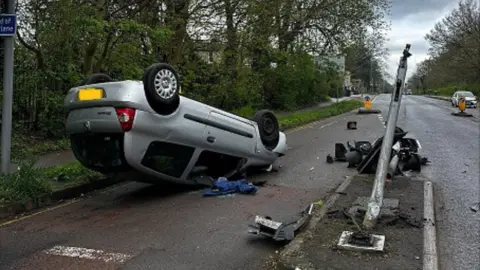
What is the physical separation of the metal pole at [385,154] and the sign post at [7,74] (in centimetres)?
542

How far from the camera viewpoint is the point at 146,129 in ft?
22.3

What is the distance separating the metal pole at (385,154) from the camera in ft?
18.1

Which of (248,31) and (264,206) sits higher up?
(248,31)

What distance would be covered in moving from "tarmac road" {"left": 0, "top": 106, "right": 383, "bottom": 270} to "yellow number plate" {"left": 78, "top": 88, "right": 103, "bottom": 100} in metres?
1.56

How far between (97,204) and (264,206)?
2468 millimetres

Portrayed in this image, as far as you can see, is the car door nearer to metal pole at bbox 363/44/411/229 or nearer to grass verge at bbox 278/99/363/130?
metal pole at bbox 363/44/411/229

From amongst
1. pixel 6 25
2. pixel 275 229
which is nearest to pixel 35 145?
pixel 6 25

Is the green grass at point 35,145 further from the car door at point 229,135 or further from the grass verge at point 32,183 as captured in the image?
the car door at point 229,135

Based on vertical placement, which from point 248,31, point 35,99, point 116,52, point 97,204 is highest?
point 248,31

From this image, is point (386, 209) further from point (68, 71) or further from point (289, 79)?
point (289, 79)

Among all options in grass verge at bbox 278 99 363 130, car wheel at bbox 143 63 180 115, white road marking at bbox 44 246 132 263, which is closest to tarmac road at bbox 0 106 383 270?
white road marking at bbox 44 246 132 263

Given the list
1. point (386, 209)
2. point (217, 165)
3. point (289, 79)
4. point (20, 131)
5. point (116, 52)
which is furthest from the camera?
point (289, 79)

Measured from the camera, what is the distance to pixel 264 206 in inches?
276

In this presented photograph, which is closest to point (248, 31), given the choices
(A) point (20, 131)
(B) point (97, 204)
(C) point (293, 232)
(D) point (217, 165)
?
(A) point (20, 131)
